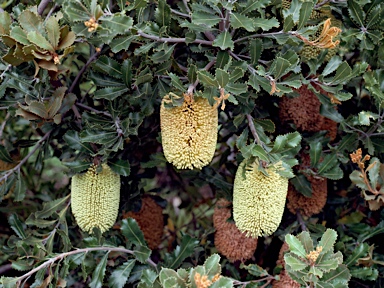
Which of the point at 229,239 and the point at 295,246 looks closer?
the point at 295,246

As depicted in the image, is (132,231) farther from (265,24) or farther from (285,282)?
(265,24)

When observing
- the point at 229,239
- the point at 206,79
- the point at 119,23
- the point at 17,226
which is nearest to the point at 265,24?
the point at 206,79

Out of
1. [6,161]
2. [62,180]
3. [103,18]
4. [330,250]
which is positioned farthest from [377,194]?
[62,180]

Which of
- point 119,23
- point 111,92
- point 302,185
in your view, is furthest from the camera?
point 302,185

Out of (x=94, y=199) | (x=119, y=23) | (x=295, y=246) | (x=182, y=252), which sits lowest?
(x=182, y=252)

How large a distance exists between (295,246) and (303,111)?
Answer: 0.38m

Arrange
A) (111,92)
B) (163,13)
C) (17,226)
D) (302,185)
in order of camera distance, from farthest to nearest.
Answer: (17,226) → (302,185) → (111,92) → (163,13)

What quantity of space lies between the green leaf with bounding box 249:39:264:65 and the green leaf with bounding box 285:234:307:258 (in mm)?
346

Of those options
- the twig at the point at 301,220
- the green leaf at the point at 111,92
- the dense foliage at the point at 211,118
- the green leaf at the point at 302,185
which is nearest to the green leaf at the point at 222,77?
the dense foliage at the point at 211,118

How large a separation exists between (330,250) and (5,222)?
1.15m

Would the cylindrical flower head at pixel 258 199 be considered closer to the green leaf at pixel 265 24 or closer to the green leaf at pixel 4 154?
the green leaf at pixel 265 24

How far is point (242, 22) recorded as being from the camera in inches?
36.6

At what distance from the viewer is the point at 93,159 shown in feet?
3.72

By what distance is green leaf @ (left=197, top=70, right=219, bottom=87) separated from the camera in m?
0.91
